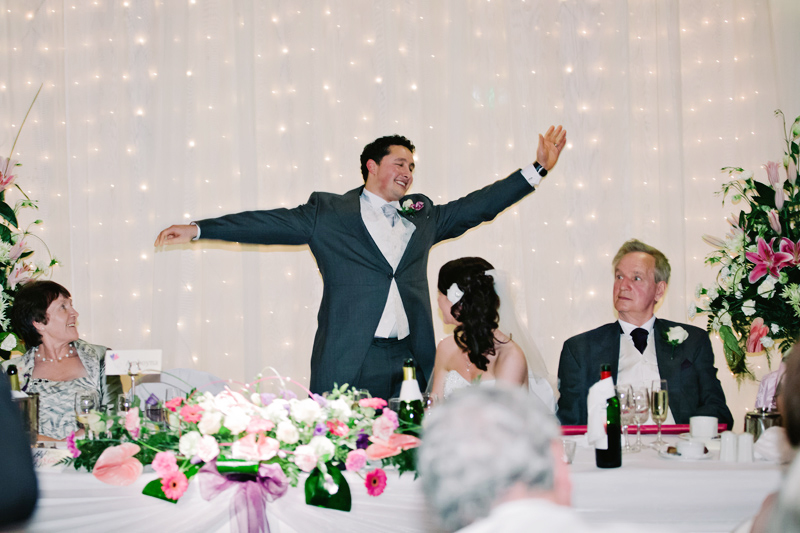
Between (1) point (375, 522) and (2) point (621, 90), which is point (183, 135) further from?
(1) point (375, 522)

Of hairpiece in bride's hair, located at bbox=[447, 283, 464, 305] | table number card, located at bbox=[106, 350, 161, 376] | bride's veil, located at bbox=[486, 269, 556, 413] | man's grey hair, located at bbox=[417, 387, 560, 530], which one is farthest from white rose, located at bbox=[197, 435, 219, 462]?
bride's veil, located at bbox=[486, 269, 556, 413]

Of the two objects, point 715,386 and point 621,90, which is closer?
point 715,386

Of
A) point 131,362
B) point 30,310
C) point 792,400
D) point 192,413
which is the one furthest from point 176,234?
point 792,400

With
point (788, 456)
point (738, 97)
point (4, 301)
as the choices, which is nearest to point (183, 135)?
point (4, 301)

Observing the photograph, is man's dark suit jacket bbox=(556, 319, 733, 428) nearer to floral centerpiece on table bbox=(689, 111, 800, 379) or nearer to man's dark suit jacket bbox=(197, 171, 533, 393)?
floral centerpiece on table bbox=(689, 111, 800, 379)

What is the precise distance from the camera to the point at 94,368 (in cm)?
352

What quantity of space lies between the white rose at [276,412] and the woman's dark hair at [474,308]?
1.28 meters

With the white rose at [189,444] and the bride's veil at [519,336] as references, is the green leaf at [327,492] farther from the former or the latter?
the bride's veil at [519,336]

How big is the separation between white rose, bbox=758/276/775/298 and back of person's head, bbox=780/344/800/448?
75.2 inches

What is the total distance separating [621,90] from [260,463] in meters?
3.67

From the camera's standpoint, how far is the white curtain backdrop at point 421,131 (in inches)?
184

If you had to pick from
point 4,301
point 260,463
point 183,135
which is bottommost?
point 260,463

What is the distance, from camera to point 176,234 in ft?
11.4

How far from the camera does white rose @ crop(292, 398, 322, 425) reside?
194 cm
